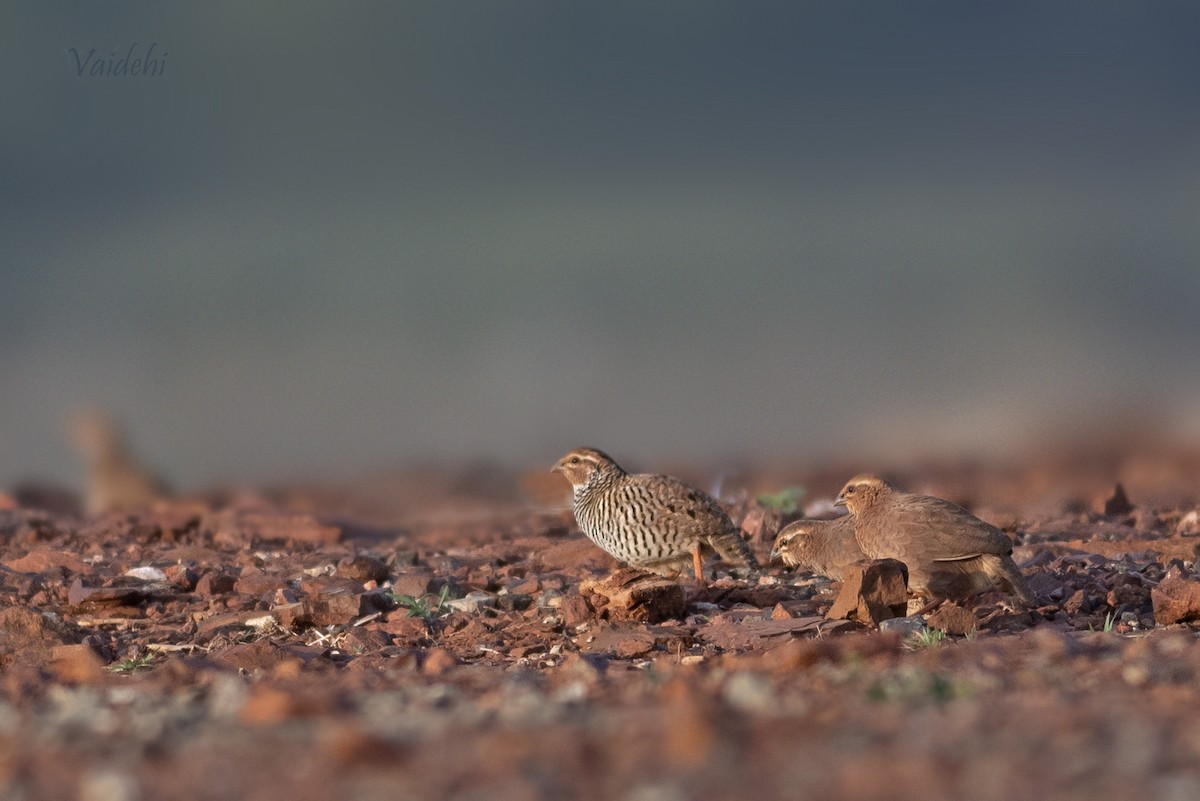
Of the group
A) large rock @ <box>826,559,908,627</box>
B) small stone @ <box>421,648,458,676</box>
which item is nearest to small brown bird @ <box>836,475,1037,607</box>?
large rock @ <box>826,559,908,627</box>

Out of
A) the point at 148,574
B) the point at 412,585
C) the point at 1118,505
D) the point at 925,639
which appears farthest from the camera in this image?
the point at 1118,505

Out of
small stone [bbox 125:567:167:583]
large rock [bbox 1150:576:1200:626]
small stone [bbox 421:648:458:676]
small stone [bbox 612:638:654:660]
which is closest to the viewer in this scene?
small stone [bbox 421:648:458:676]

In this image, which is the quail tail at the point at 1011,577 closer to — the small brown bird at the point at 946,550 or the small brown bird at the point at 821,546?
the small brown bird at the point at 946,550

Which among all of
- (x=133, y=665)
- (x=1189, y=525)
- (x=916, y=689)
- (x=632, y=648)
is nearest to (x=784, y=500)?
(x=1189, y=525)

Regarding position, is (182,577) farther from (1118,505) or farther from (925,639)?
(1118,505)

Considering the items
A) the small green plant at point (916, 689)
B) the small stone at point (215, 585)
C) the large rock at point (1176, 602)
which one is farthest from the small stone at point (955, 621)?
the small stone at point (215, 585)

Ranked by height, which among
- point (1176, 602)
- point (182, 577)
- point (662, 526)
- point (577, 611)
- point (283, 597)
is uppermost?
point (662, 526)

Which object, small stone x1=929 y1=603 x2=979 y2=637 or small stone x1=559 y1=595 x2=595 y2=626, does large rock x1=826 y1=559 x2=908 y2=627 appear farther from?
small stone x1=559 y1=595 x2=595 y2=626
